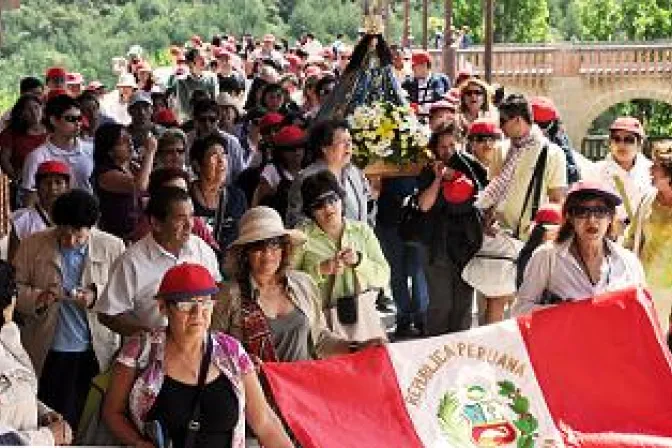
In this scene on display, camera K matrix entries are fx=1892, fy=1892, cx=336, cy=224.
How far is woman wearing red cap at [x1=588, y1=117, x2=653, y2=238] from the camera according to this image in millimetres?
10484

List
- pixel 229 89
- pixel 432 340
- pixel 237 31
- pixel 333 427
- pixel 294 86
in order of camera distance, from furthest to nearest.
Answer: pixel 237 31
pixel 294 86
pixel 229 89
pixel 432 340
pixel 333 427

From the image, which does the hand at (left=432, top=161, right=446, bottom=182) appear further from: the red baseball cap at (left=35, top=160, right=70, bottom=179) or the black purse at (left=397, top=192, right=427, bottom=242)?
the red baseball cap at (left=35, top=160, right=70, bottom=179)

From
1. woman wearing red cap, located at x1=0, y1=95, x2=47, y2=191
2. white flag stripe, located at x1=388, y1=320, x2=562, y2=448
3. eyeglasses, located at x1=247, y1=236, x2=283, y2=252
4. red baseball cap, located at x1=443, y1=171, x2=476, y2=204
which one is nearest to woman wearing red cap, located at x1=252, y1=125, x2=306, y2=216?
red baseball cap, located at x1=443, y1=171, x2=476, y2=204

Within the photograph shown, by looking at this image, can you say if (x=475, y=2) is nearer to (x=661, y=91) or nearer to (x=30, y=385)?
(x=661, y=91)

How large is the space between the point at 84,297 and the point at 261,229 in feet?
3.37

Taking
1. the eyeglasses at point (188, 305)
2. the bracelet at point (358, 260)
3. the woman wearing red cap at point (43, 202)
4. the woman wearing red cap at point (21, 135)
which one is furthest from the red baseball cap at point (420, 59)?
the eyeglasses at point (188, 305)

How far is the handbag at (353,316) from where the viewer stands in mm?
8453

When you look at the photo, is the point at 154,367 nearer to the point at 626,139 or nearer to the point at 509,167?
the point at 509,167

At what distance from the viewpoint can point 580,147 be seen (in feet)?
199

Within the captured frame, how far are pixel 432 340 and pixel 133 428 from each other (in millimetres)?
1406

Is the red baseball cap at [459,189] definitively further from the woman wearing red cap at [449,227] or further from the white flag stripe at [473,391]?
the white flag stripe at [473,391]

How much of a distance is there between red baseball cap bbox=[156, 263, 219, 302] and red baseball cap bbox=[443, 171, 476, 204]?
480 centimetres

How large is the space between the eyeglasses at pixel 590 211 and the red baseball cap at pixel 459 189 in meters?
3.12

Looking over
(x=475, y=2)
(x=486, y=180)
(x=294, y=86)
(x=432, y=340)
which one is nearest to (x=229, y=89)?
(x=294, y=86)
